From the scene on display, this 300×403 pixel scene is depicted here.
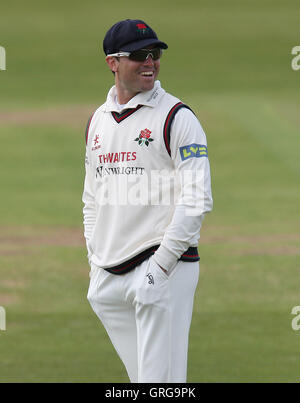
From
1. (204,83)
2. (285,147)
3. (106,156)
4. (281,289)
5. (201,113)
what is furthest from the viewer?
(204,83)

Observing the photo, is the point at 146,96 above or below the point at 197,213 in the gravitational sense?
above

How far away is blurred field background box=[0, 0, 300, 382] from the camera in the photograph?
27.9 ft

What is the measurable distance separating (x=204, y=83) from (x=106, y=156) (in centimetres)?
2394

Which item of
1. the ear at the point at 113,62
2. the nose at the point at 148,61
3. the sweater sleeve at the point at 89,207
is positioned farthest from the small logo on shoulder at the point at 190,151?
the sweater sleeve at the point at 89,207

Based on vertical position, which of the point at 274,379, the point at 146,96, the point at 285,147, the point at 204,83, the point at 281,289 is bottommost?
the point at 274,379

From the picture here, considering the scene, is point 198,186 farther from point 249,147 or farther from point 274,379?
point 249,147

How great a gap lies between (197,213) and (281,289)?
6142 millimetres

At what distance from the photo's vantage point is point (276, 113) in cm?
2383

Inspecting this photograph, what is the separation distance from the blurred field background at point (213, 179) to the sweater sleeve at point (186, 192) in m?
2.79

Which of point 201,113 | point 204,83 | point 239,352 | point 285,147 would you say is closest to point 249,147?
point 285,147

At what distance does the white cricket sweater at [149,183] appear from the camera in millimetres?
4879

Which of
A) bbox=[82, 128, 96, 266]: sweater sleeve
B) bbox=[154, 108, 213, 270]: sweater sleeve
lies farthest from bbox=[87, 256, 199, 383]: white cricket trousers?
bbox=[82, 128, 96, 266]: sweater sleeve
